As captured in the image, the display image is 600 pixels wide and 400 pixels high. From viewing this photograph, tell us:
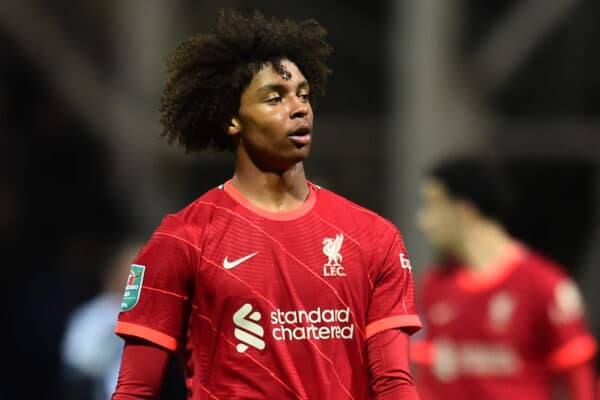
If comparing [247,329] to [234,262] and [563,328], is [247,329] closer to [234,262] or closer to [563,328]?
[234,262]

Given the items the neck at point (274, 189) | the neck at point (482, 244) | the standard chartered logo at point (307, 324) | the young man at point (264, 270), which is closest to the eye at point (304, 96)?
the young man at point (264, 270)

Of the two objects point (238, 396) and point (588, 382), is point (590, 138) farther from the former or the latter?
point (238, 396)

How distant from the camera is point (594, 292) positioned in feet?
35.6

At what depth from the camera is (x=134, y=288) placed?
166 inches

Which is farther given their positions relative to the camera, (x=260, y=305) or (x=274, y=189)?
(x=274, y=189)

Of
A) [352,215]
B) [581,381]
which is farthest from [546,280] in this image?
[352,215]

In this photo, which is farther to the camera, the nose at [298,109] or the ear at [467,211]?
the ear at [467,211]

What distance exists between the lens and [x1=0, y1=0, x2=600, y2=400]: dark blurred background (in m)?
10.9

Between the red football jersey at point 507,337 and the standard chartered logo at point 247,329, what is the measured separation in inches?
109

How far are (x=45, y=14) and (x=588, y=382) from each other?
23.5ft

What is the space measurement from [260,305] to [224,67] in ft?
2.15

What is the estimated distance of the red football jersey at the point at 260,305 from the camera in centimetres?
418

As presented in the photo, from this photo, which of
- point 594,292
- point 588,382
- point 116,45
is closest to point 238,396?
point 588,382

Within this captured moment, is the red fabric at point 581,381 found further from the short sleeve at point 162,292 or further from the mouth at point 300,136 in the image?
the short sleeve at point 162,292
